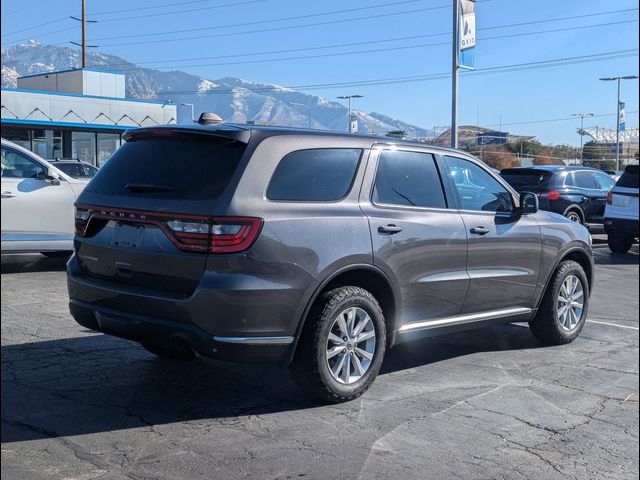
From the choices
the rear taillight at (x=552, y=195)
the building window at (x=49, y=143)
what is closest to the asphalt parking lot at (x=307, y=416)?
the rear taillight at (x=552, y=195)

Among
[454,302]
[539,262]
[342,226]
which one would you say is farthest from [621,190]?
[342,226]

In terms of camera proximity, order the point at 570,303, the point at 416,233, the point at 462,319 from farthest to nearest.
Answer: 1. the point at 570,303
2. the point at 462,319
3. the point at 416,233

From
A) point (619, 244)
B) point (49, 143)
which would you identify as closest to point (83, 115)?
point (49, 143)

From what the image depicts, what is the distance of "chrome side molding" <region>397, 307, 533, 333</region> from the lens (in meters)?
5.25

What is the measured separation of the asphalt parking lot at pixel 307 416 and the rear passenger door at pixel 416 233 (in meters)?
0.63

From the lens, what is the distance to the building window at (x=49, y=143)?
2594 cm

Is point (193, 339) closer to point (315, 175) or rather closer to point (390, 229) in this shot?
point (315, 175)

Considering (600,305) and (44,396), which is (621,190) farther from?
(44,396)

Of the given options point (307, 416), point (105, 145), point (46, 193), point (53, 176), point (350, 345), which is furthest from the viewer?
point (105, 145)

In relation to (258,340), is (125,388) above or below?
below

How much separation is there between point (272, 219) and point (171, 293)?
2.39ft

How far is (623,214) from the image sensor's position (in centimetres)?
1305

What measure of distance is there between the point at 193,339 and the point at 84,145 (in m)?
25.3

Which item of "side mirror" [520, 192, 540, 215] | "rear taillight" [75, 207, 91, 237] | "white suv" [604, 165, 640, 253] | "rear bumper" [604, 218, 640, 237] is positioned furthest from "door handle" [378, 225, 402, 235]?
"rear bumper" [604, 218, 640, 237]
